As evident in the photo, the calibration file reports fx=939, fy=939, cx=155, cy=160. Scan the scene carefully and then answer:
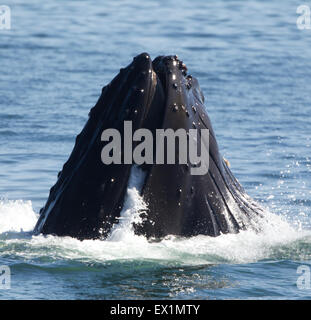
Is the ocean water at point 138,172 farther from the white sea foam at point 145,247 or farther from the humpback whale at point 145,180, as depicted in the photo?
the humpback whale at point 145,180

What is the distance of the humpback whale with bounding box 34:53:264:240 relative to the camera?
11.4 metres

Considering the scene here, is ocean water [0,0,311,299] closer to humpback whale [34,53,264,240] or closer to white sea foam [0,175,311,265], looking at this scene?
white sea foam [0,175,311,265]

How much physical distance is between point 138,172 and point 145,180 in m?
0.14

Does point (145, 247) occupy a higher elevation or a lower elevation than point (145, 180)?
lower

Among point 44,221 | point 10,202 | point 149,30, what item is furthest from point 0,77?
point 44,221

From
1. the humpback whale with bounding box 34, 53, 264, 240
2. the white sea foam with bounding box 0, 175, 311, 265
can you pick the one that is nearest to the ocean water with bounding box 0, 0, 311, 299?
the white sea foam with bounding box 0, 175, 311, 265

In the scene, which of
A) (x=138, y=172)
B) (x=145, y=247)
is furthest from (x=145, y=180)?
(x=145, y=247)

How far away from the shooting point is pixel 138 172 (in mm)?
11477

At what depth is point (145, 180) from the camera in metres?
11.4

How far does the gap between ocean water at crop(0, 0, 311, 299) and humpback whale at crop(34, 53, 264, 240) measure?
174 mm

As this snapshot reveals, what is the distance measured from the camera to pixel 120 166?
11383 mm

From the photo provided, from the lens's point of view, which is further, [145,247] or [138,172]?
[145,247]

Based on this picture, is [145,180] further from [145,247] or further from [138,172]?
[145,247]

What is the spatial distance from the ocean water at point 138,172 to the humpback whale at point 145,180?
0.17 meters
